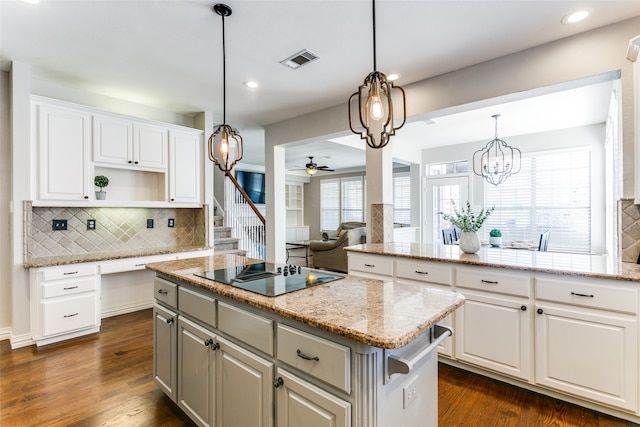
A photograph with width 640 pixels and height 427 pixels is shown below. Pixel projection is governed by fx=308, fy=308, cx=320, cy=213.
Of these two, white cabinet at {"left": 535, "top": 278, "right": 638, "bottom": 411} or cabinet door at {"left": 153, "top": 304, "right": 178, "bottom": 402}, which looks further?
cabinet door at {"left": 153, "top": 304, "right": 178, "bottom": 402}

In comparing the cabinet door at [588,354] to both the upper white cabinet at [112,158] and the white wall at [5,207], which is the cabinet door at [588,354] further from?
the white wall at [5,207]

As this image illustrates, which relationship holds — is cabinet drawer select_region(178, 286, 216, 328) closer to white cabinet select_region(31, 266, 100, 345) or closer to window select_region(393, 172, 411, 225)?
white cabinet select_region(31, 266, 100, 345)

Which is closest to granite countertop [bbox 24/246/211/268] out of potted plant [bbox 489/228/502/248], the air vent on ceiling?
the air vent on ceiling

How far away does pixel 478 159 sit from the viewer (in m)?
6.40

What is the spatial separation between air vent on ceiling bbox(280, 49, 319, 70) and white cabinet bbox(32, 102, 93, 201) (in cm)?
230

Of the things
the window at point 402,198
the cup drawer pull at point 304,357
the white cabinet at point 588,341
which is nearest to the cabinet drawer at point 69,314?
the cup drawer pull at point 304,357

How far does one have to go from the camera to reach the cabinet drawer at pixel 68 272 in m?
2.96

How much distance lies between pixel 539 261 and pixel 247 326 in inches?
85.8

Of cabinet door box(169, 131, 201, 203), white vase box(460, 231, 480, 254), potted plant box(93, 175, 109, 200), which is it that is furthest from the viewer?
cabinet door box(169, 131, 201, 203)

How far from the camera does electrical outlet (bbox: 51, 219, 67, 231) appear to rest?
11.1 ft

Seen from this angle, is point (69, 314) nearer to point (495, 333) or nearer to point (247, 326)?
point (247, 326)

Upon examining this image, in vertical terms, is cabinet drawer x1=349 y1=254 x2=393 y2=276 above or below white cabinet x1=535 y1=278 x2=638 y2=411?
above

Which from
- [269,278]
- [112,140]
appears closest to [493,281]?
[269,278]

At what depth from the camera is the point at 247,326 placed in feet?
4.76
